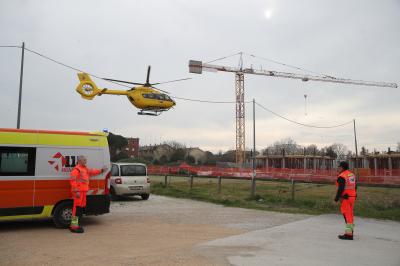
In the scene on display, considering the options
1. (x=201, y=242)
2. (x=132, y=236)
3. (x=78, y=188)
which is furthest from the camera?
(x=78, y=188)

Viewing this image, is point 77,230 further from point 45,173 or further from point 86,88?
point 86,88

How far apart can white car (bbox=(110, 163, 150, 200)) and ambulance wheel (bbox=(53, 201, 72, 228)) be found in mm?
6961

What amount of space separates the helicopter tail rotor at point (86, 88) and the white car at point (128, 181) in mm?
3851

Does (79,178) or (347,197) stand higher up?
(79,178)

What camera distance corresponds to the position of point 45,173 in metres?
9.23

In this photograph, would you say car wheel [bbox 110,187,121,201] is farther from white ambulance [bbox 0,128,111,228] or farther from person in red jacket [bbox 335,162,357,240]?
person in red jacket [bbox 335,162,357,240]

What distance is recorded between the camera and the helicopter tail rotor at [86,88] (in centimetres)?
1842

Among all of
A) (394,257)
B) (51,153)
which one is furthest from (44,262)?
(394,257)

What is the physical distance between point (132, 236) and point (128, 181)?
8.36 meters

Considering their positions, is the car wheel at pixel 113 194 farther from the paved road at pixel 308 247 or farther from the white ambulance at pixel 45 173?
the paved road at pixel 308 247

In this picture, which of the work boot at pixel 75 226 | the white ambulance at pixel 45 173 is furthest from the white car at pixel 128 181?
the work boot at pixel 75 226

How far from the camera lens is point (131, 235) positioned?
850cm

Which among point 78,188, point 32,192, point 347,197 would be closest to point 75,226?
point 78,188

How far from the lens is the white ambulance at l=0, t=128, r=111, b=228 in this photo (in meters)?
8.79
